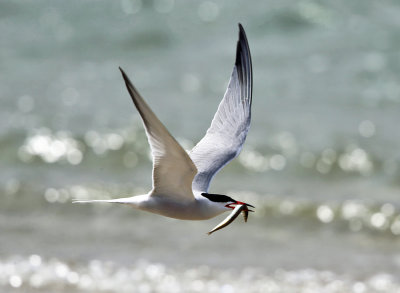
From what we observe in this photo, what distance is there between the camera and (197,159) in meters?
5.05

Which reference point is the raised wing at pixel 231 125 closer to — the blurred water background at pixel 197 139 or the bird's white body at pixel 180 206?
the bird's white body at pixel 180 206

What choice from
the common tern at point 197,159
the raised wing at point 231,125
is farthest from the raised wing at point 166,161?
the raised wing at point 231,125

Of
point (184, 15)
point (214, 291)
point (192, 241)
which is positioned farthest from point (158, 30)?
point (214, 291)

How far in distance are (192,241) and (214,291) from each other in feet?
3.77

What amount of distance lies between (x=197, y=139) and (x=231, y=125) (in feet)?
13.4

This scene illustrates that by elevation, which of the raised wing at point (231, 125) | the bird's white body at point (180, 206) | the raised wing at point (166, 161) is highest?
the raised wing at point (231, 125)

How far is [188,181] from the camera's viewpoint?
411 cm

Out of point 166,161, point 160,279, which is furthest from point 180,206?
point 160,279

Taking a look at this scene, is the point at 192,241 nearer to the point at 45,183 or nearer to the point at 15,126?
the point at 45,183

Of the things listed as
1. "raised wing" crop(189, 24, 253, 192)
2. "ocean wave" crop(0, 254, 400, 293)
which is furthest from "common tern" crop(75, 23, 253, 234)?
"ocean wave" crop(0, 254, 400, 293)

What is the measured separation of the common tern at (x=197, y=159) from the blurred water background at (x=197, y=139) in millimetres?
1686

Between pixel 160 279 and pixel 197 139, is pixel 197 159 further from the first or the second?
pixel 197 139

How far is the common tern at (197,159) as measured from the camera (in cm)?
377

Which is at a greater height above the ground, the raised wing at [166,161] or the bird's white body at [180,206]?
the raised wing at [166,161]
